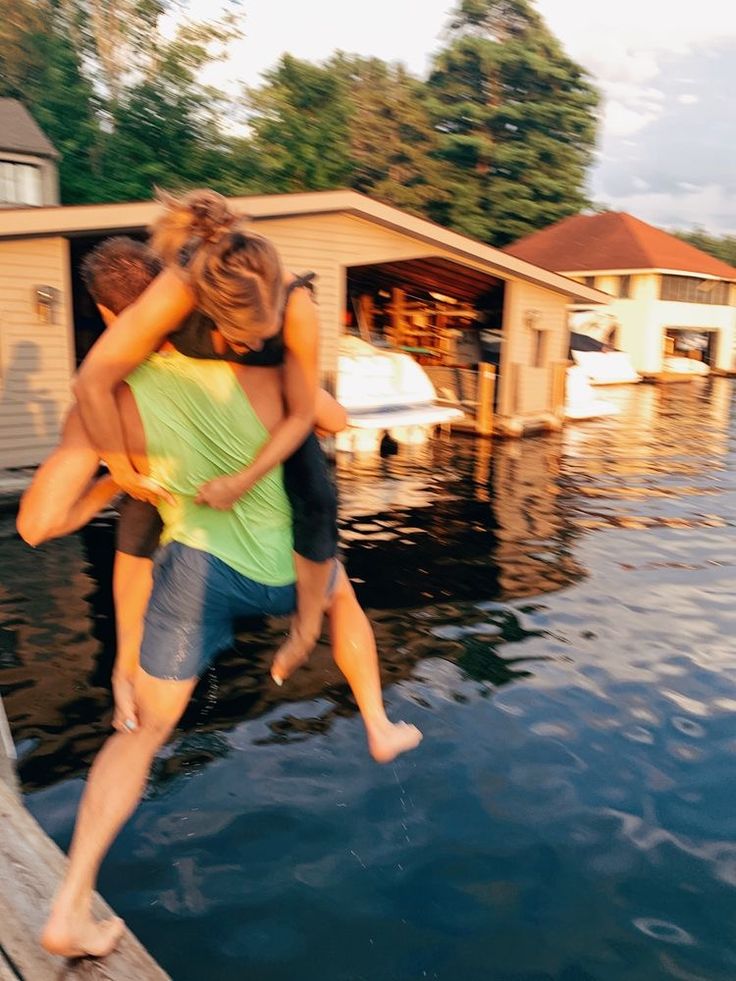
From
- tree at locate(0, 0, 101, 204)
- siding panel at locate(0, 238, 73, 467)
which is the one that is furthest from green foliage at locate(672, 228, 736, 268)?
siding panel at locate(0, 238, 73, 467)

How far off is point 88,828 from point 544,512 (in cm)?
904

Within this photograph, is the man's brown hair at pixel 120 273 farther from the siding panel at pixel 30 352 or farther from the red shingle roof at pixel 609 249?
the red shingle roof at pixel 609 249

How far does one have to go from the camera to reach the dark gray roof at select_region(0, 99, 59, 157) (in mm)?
26312

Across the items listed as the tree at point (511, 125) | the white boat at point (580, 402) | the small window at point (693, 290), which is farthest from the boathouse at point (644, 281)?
the white boat at point (580, 402)

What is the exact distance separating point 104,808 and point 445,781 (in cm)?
228

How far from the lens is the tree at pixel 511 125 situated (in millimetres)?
46062

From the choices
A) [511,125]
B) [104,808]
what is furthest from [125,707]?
[511,125]

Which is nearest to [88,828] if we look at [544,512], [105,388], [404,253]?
[105,388]

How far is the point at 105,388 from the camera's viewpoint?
217cm

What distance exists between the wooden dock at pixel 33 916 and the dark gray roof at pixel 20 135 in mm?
27251

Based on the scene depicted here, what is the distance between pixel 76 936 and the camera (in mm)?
2328

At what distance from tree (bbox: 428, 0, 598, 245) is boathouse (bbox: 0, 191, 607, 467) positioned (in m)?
25.7

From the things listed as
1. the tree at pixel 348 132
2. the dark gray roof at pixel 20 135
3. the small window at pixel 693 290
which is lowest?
the small window at pixel 693 290

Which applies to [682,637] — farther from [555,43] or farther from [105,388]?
[555,43]
